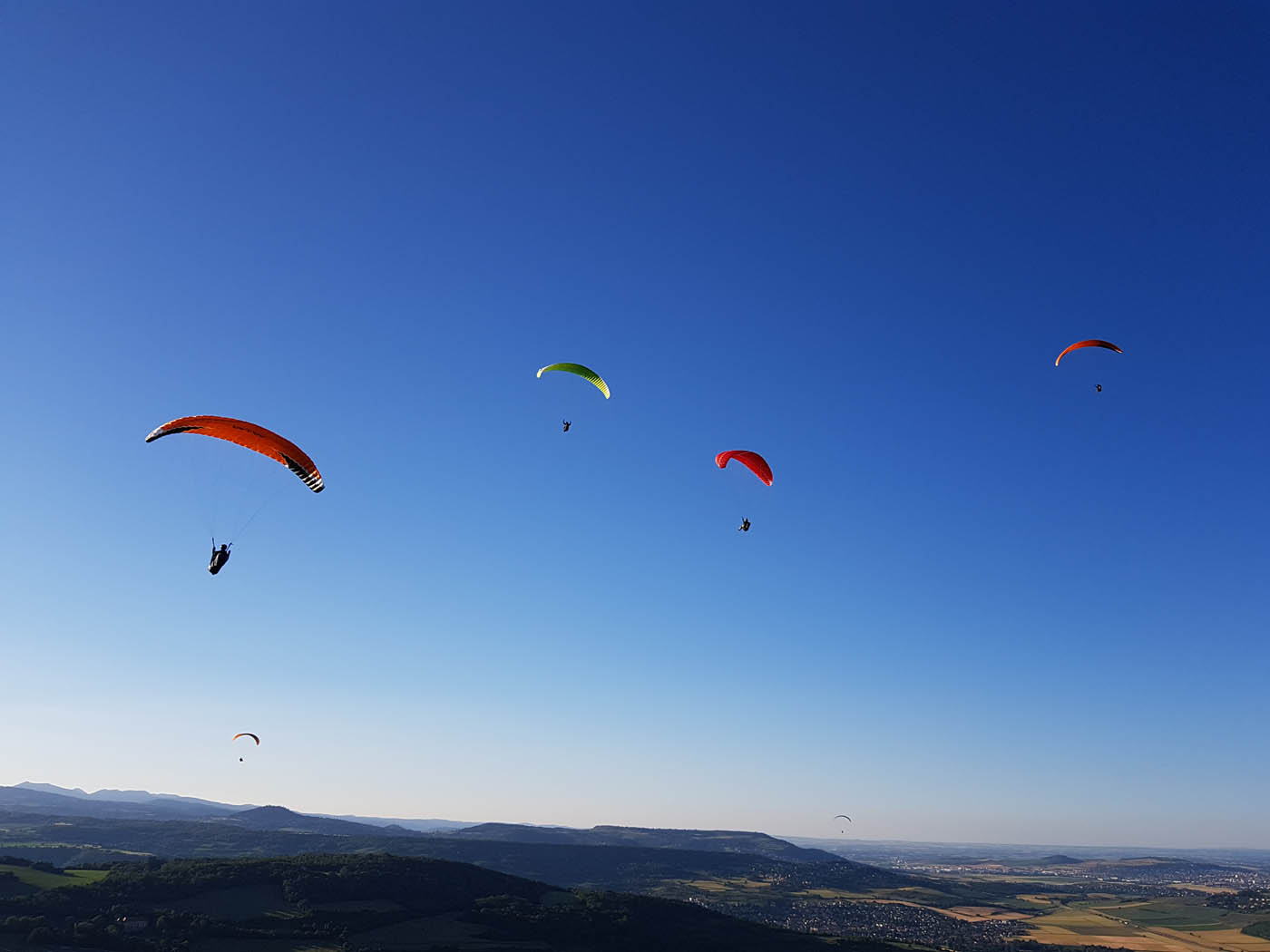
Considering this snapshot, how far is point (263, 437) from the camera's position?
31219 millimetres

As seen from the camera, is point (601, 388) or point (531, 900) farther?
point (531, 900)

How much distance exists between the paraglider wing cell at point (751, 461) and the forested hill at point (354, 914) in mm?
80942

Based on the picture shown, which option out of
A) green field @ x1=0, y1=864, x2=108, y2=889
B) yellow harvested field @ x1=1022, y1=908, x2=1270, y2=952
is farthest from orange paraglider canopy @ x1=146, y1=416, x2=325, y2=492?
yellow harvested field @ x1=1022, y1=908, x2=1270, y2=952

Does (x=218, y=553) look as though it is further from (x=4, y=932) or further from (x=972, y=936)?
(x=972, y=936)

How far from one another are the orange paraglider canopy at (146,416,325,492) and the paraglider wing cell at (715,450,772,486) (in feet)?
77.7

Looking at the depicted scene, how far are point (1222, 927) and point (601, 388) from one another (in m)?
247

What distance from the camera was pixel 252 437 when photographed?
3130cm

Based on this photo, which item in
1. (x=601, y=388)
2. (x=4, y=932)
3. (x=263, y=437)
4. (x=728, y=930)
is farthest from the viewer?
(x=728, y=930)

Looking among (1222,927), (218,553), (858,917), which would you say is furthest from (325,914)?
(1222,927)

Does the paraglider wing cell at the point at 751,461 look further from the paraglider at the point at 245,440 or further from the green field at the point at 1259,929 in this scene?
the green field at the point at 1259,929

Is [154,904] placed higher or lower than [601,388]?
lower

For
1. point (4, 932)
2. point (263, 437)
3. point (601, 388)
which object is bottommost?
point (4, 932)

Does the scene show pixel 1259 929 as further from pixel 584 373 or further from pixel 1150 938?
pixel 584 373

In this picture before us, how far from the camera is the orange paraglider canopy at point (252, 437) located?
101ft
